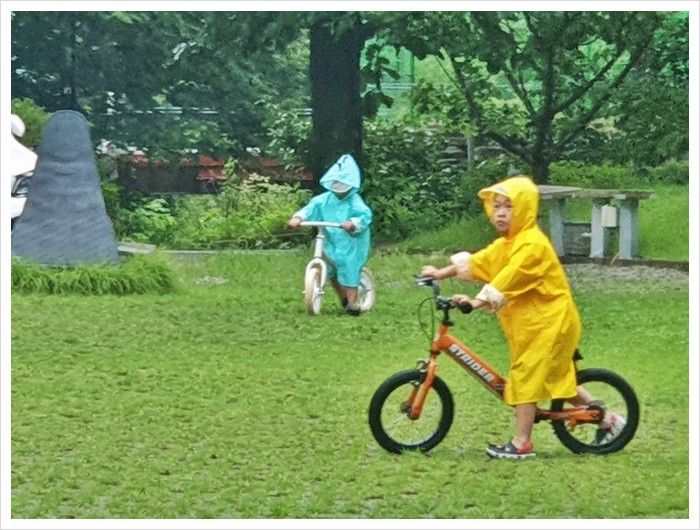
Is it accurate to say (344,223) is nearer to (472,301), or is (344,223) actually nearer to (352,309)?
(352,309)

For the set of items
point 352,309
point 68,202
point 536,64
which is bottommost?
point 352,309

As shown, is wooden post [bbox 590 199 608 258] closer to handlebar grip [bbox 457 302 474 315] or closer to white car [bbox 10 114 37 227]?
handlebar grip [bbox 457 302 474 315]

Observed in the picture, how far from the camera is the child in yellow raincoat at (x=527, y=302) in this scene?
8.28m


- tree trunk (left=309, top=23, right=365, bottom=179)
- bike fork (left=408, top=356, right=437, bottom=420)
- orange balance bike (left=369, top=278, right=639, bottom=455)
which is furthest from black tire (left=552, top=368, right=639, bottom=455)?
tree trunk (left=309, top=23, right=365, bottom=179)

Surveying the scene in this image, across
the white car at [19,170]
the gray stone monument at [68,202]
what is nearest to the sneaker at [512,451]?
the gray stone monument at [68,202]

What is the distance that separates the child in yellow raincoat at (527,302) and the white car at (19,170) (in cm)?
200

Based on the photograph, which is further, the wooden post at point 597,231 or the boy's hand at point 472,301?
the wooden post at point 597,231

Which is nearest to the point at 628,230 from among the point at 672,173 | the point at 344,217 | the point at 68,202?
the point at 672,173

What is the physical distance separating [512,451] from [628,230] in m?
1.25

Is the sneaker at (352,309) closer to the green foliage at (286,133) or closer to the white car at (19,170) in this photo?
the green foliage at (286,133)

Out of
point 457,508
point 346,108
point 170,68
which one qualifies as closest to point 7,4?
point 170,68

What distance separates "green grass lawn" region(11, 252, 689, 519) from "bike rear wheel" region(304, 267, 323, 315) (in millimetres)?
49

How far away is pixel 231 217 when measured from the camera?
8969 millimetres

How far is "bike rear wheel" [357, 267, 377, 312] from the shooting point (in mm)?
8828
